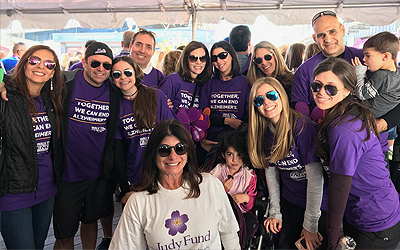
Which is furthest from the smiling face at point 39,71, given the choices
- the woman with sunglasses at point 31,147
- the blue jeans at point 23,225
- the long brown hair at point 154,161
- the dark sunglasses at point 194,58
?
the dark sunglasses at point 194,58

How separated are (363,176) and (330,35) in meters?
1.38

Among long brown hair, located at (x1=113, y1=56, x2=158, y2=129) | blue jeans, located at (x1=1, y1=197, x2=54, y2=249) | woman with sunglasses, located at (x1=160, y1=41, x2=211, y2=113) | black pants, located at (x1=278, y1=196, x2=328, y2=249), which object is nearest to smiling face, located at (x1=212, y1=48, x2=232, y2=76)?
woman with sunglasses, located at (x1=160, y1=41, x2=211, y2=113)

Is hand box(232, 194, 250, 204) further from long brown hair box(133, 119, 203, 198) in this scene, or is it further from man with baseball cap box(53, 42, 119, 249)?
man with baseball cap box(53, 42, 119, 249)

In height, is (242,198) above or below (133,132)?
below

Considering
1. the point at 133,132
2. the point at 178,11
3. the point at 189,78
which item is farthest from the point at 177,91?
the point at 178,11

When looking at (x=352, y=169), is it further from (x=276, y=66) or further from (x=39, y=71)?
(x=39, y=71)

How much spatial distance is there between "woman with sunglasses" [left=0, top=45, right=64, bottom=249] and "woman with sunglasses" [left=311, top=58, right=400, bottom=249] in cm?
192

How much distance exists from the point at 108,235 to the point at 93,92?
4.74ft

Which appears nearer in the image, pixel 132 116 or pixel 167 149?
pixel 167 149

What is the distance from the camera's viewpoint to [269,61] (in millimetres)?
3084

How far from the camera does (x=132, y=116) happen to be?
267cm

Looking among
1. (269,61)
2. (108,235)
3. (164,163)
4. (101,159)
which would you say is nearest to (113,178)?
(101,159)

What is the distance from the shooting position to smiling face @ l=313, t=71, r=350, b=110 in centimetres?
205

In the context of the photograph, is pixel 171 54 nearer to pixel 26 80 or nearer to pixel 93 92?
pixel 93 92
